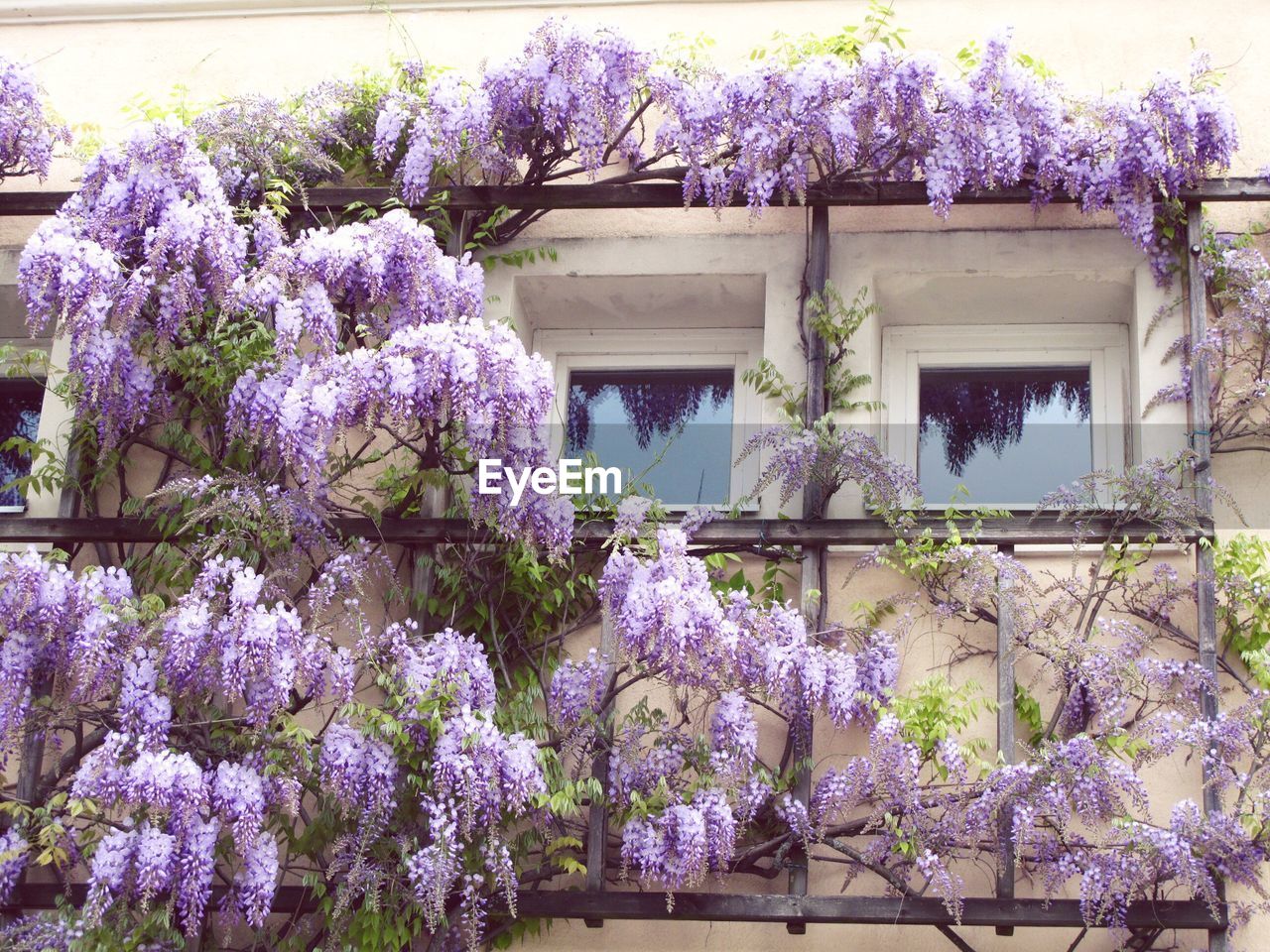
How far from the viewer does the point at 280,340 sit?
19.5ft

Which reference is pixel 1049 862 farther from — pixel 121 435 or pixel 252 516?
pixel 121 435

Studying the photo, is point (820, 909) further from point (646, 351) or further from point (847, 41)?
point (847, 41)

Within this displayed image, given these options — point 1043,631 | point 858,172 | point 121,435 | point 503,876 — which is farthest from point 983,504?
point 121,435

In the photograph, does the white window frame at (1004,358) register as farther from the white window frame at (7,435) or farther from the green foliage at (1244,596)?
the white window frame at (7,435)

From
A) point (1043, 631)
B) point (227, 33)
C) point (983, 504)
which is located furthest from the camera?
point (227, 33)

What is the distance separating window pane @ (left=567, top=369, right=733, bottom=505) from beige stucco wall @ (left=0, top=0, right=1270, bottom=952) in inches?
8.8

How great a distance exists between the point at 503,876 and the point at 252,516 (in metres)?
1.34

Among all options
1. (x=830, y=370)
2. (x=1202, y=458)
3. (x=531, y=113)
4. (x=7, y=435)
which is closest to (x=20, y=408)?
(x=7, y=435)

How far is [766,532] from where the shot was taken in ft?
19.4

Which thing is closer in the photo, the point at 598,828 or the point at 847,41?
the point at 598,828

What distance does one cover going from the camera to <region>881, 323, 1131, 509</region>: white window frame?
6332mm

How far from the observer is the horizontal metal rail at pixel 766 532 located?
580cm

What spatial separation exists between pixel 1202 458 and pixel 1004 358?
0.88 meters

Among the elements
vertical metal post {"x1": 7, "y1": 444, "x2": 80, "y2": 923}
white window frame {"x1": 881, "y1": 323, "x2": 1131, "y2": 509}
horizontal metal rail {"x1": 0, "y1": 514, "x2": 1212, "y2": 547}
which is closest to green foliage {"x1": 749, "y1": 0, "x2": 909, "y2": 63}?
white window frame {"x1": 881, "y1": 323, "x2": 1131, "y2": 509}
